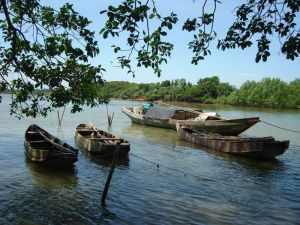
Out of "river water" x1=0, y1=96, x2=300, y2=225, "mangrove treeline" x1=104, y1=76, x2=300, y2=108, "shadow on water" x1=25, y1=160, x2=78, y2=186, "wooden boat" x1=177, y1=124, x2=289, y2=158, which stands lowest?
"river water" x1=0, y1=96, x2=300, y2=225

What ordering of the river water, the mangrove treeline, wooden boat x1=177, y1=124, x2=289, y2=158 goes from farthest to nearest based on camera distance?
the mangrove treeline, wooden boat x1=177, y1=124, x2=289, y2=158, the river water

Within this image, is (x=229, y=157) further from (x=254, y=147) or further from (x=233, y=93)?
(x=233, y=93)

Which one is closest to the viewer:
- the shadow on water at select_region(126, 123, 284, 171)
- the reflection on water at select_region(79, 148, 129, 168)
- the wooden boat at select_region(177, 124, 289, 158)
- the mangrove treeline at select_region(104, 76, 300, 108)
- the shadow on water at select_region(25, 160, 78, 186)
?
the shadow on water at select_region(25, 160, 78, 186)

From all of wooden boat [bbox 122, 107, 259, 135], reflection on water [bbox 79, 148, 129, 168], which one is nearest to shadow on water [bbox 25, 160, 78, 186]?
reflection on water [bbox 79, 148, 129, 168]

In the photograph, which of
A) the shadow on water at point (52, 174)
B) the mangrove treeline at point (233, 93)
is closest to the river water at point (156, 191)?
the shadow on water at point (52, 174)

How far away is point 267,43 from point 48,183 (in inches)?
347

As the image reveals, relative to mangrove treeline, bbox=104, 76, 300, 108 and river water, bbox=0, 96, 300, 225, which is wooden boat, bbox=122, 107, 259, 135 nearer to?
river water, bbox=0, 96, 300, 225

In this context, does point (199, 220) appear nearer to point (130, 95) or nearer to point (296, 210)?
point (296, 210)

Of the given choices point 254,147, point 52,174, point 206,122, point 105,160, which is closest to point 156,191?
point 52,174

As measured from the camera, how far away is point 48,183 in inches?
426

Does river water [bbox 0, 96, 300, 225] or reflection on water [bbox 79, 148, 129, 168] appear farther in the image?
reflection on water [bbox 79, 148, 129, 168]

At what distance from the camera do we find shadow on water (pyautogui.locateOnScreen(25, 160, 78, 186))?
11.0 metres

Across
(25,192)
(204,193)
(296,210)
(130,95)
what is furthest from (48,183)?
(130,95)

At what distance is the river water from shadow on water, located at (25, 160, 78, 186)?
36 millimetres
